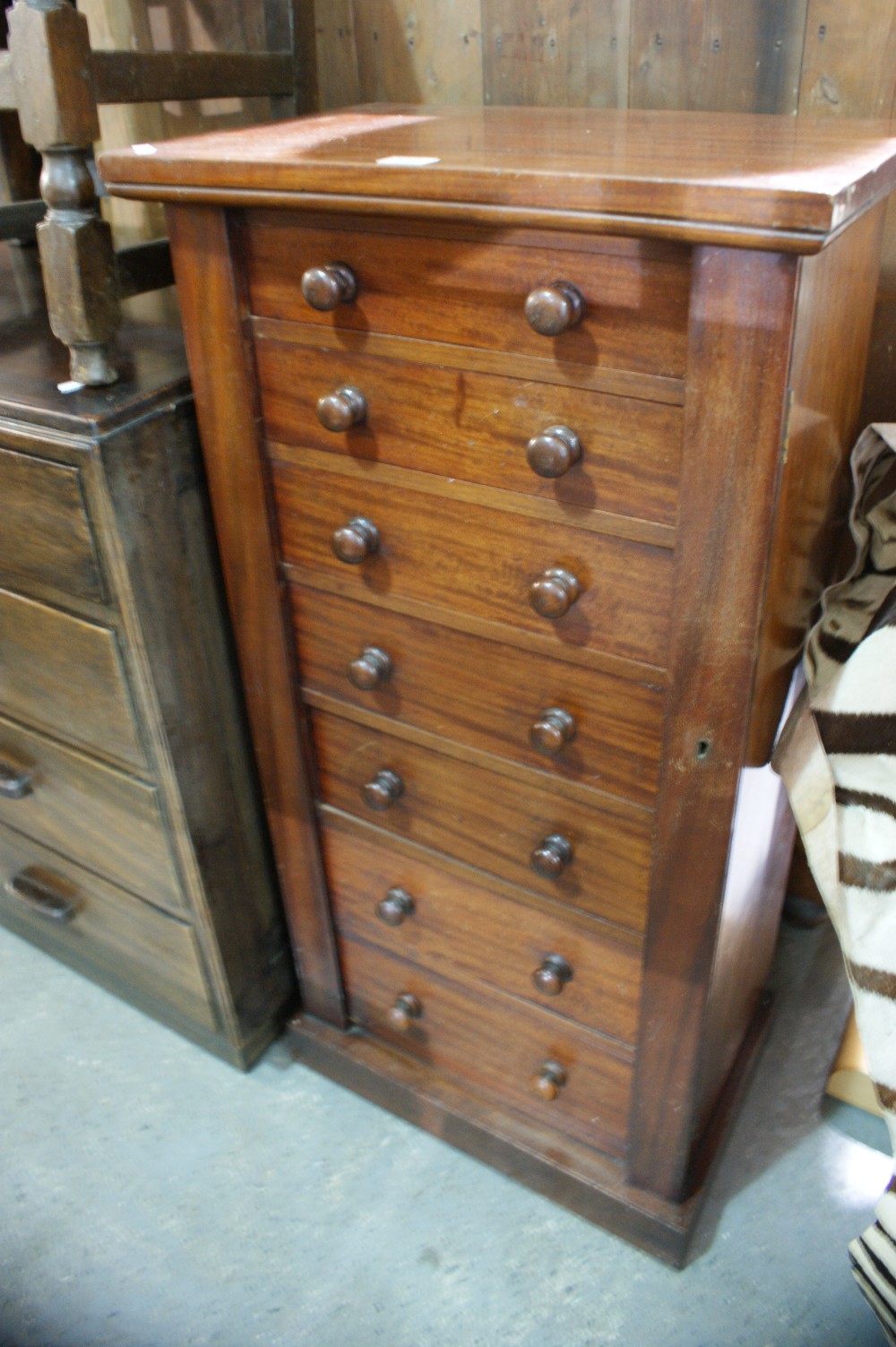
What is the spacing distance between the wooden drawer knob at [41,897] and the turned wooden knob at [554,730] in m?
0.87

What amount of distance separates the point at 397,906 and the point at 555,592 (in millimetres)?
520

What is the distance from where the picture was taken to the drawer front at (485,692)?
91 centimetres

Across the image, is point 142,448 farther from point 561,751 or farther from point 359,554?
point 561,751

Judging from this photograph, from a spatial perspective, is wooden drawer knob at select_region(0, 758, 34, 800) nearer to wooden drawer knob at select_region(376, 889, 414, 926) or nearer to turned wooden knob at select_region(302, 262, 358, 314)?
wooden drawer knob at select_region(376, 889, 414, 926)

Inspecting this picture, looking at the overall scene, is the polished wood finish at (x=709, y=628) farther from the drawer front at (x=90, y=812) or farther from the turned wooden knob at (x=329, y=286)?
the drawer front at (x=90, y=812)

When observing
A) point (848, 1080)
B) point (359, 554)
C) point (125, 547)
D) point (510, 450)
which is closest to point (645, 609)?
point (510, 450)

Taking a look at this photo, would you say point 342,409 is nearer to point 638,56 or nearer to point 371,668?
point 371,668

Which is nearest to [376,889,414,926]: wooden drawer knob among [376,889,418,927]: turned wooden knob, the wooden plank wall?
[376,889,418,927]: turned wooden knob

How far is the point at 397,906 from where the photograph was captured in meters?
1.20

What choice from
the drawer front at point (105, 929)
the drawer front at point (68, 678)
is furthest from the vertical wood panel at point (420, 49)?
the drawer front at point (105, 929)

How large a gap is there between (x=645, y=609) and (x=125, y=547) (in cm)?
52

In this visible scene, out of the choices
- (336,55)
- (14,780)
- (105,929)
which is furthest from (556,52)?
(105,929)

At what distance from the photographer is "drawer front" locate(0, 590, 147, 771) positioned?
1.12 meters

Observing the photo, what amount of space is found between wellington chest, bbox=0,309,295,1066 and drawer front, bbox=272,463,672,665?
0.15 metres
